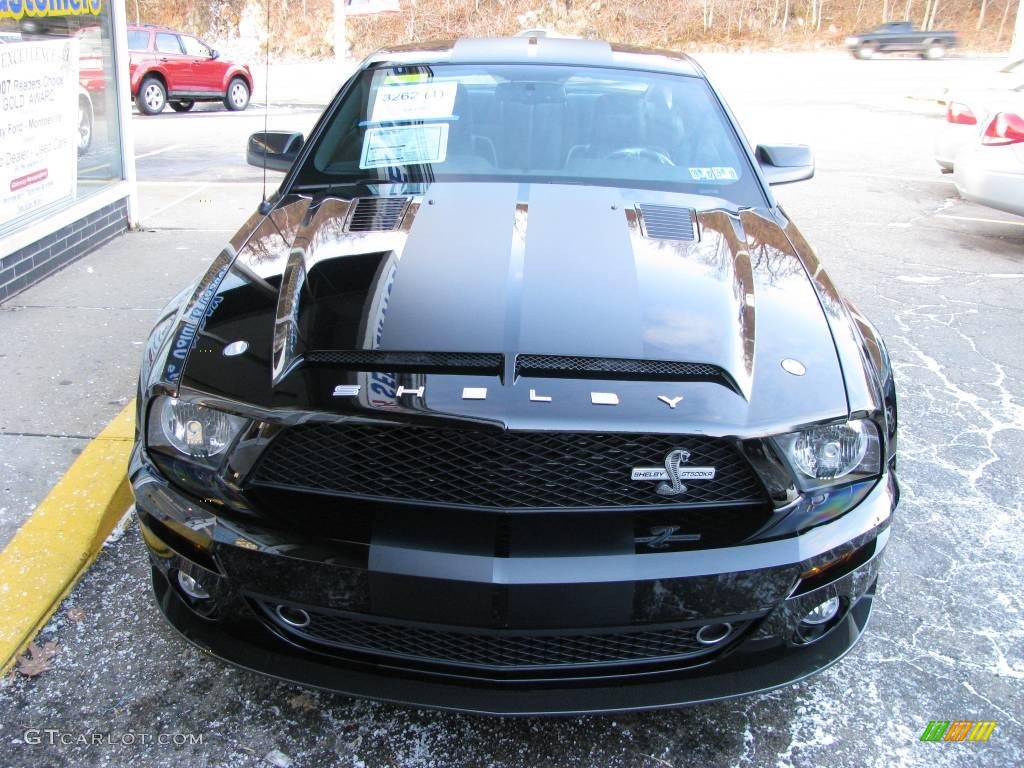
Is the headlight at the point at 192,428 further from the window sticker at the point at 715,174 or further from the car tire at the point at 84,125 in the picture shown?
the car tire at the point at 84,125

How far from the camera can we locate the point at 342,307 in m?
2.22

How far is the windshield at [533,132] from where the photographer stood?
3.19 m

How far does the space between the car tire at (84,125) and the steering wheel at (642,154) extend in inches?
163

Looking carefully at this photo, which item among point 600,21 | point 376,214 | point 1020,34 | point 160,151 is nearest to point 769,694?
point 376,214

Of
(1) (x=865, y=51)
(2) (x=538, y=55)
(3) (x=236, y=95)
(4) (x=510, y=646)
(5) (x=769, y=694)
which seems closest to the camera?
(4) (x=510, y=646)

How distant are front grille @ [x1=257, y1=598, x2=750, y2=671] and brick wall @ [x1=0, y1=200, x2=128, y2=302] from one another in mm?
3829

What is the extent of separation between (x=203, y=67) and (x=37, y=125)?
13.0 metres

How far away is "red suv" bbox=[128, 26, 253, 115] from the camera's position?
52.9 feet

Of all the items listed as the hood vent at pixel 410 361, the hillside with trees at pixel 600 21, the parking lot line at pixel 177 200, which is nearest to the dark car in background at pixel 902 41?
the hillside with trees at pixel 600 21

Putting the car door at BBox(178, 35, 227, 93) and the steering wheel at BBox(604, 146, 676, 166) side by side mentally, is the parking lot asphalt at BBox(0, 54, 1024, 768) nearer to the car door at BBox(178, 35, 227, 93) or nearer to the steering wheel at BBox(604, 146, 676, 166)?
the steering wheel at BBox(604, 146, 676, 166)

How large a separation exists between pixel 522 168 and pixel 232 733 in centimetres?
203

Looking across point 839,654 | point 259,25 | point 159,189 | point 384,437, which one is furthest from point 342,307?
point 259,25

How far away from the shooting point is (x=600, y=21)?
38.6 metres

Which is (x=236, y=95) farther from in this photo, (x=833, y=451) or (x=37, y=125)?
(x=833, y=451)
